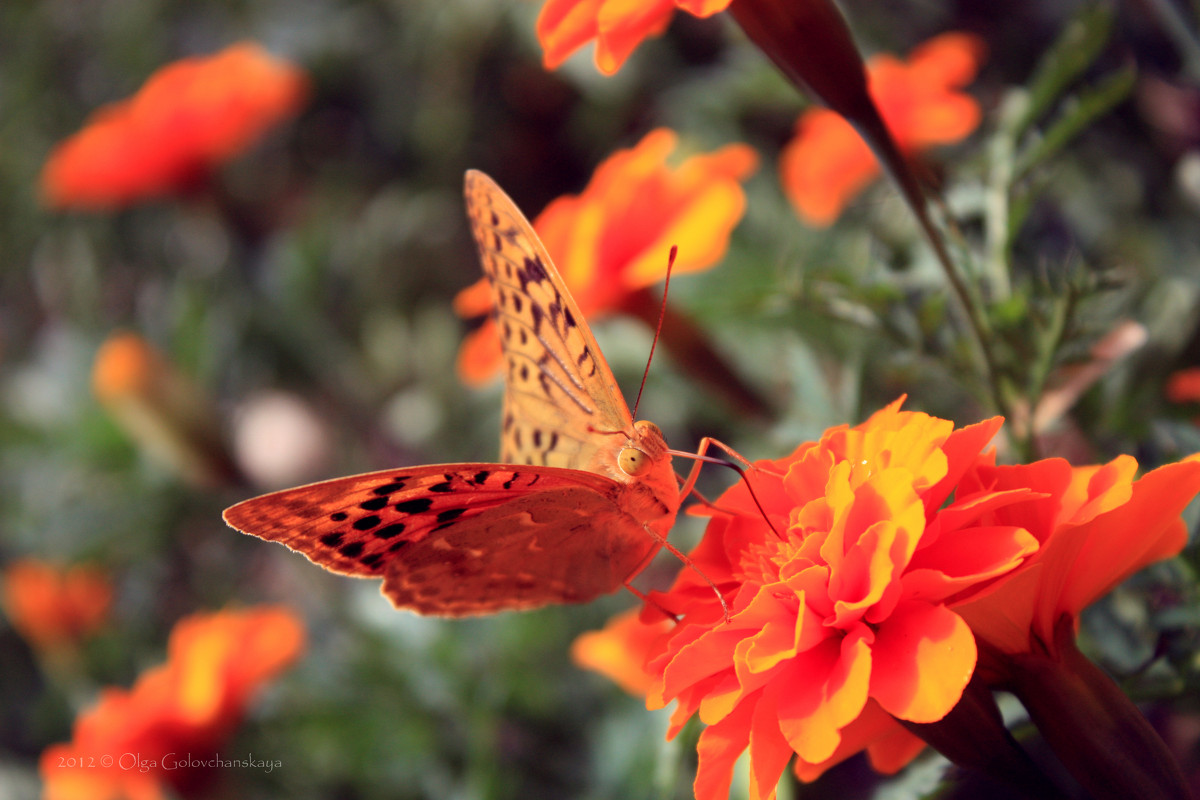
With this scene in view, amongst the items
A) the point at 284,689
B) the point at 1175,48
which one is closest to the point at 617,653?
the point at 284,689

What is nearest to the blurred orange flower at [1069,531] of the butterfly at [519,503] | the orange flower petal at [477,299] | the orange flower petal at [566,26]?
the butterfly at [519,503]

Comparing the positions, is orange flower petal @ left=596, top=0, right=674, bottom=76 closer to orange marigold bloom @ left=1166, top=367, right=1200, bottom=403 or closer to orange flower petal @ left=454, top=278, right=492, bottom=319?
orange flower petal @ left=454, top=278, right=492, bottom=319

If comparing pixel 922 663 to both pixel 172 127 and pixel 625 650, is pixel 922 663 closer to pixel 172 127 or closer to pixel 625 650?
pixel 625 650

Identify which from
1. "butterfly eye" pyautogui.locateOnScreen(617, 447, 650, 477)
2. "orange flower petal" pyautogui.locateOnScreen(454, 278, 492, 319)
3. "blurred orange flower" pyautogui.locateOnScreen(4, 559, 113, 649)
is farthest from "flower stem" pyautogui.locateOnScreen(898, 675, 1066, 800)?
"blurred orange flower" pyautogui.locateOnScreen(4, 559, 113, 649)

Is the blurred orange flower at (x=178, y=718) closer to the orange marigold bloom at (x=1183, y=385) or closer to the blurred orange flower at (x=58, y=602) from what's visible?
the blurred orange flower at (x=58, y=602)

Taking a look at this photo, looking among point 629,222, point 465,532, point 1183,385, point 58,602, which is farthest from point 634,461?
point 58,602
